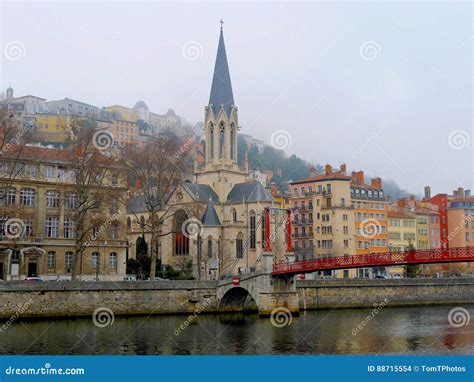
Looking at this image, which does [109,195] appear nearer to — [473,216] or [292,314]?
[292,314]

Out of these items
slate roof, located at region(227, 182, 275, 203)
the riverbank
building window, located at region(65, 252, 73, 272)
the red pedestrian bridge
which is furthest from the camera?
slate roof, located at region(227, 182, 275, 203)

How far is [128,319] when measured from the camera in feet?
154

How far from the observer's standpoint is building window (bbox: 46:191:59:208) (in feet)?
190

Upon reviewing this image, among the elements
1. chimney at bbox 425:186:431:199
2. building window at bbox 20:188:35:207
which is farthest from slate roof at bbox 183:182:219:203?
Answer: chimney at bbox 425:186:431:199

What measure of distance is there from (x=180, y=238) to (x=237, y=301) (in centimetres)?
2887

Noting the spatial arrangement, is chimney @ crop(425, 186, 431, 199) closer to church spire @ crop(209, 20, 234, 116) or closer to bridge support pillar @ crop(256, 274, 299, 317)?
church spire @ crop(209, 20, 234, 116)

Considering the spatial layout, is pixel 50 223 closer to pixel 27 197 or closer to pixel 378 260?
pixel 27 197

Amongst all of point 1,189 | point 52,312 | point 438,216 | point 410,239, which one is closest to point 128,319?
point 52,312

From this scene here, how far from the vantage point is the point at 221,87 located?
90.1 meters

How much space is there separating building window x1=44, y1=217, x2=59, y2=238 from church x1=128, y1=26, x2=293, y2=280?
16105 mm

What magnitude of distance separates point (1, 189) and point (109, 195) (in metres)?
7.63

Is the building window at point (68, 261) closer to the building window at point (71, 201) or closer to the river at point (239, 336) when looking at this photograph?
the building window at point (71, 201)

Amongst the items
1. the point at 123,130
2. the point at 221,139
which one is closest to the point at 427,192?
the point at 221,139

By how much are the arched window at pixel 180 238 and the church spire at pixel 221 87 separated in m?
16.3
